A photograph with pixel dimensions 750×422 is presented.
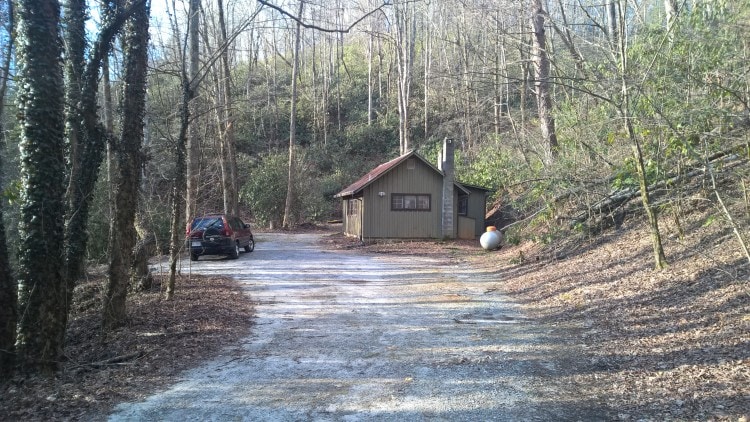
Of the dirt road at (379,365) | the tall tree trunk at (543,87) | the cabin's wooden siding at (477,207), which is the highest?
the tall tree trunk at (543,87)

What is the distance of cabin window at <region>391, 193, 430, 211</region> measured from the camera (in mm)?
25906

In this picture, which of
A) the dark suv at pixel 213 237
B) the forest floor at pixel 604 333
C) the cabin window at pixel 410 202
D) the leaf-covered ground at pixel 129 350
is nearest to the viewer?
the forest floor at pixel 604 333

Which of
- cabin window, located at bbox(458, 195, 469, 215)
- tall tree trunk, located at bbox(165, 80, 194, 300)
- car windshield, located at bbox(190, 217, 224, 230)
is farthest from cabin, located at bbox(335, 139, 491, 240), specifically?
tall tree trunk, located at bbox(165, 80, 194, 300)

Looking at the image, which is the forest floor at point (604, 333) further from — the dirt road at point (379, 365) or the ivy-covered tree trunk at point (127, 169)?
the ivy-covered tree trunk at point (127, 169)

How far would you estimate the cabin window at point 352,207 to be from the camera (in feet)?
91.6

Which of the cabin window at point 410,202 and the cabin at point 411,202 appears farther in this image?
the cabin window at point 410,202

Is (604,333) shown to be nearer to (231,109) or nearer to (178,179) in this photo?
(178,179)

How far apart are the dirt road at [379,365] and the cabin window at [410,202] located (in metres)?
13.9

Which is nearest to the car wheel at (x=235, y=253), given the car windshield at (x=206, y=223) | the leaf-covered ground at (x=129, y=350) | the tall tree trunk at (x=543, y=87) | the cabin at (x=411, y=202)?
the car windshield at (x=206, y=223)

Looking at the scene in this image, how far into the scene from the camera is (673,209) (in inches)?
417

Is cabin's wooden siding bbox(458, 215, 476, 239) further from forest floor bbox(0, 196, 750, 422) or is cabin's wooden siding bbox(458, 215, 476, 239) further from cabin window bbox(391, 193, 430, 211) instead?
forest floor bbox(0, 196, 750, 422)

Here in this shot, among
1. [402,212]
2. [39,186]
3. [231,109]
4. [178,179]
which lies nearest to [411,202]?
[402,212]

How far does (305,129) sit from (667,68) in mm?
45323

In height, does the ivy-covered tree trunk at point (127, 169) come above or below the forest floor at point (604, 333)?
above
